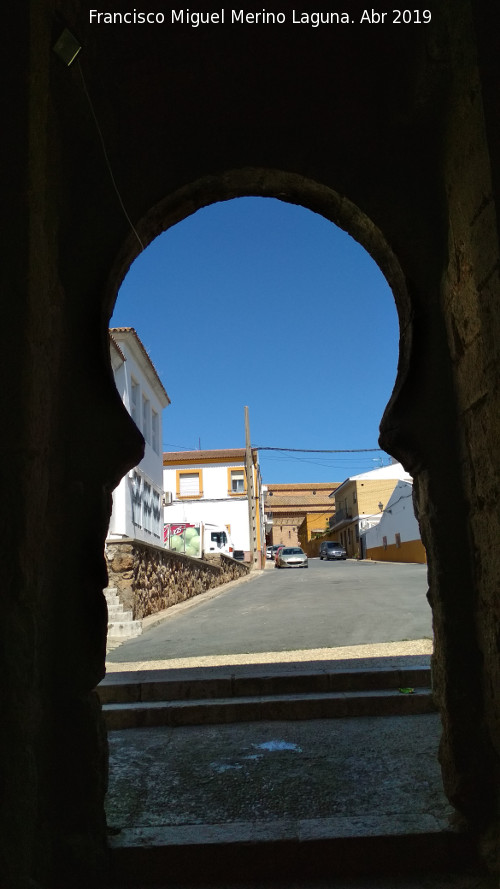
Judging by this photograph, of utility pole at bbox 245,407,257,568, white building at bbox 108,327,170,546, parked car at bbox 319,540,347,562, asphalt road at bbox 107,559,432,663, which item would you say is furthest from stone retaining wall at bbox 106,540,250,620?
parked car at bbox 319,540,347,562

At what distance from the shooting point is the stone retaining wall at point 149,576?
8.68m

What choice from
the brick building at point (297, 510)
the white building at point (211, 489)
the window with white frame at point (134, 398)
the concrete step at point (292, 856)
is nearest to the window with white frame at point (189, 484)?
the white building at point (211, 489)

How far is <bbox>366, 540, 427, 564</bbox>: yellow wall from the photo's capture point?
2803 centimetres

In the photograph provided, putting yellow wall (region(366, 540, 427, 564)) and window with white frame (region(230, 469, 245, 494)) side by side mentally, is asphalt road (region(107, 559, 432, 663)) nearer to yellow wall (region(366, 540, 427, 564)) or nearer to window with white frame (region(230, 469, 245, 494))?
yellow wall (region(366, 540, 427, 564))

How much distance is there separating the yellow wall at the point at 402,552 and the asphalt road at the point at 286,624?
533 inches

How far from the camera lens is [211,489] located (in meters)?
39.2

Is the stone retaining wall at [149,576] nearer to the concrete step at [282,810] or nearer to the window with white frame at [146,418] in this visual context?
the concrete step at [282,810]

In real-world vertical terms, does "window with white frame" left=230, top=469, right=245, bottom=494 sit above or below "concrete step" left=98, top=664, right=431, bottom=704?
above

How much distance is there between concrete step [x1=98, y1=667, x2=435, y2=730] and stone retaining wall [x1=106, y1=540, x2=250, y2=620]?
343 cm

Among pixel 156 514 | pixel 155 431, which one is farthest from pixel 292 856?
pixel 155 431

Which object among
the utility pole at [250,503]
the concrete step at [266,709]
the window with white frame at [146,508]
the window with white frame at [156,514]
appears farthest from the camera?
the utility pole at [250,503]

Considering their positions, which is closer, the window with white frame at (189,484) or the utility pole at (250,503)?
the utility pole at (250,503)

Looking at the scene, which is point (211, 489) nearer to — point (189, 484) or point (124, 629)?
point (189, 484)

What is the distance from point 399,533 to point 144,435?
18669 mm
